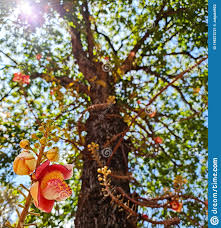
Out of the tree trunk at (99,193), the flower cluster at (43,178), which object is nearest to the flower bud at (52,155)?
the flower cluster at (43,178)

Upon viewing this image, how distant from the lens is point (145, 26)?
158 inches

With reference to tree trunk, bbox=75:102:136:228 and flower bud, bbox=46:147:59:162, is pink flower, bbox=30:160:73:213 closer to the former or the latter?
flower bud, bbox=46:147:59:162

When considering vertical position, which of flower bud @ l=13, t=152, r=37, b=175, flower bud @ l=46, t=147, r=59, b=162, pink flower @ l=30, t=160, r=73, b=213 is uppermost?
flower bud @ l=46, t=147, r=59, b=162

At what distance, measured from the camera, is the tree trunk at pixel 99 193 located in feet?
5.66

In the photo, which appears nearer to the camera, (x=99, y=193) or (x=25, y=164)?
(x=25, y=164)

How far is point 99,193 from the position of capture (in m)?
1.93

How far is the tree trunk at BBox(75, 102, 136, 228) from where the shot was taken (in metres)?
1.72

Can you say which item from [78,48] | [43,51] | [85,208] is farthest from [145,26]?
[85,208]

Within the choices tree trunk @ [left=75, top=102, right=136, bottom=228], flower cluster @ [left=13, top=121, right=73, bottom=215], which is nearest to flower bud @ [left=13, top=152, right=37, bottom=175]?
flower cluster @ [left=13, top=121, right=73, bottom=215]

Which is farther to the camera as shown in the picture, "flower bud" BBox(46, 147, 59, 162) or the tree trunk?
the tree trunk

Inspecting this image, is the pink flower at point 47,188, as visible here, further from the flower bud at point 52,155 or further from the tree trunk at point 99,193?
the tree trunk at point 99,193

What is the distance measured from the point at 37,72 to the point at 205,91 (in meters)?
3.46

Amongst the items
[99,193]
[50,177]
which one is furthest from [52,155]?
[99,193]

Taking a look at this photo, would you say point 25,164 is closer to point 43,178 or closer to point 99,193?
point 43,178
